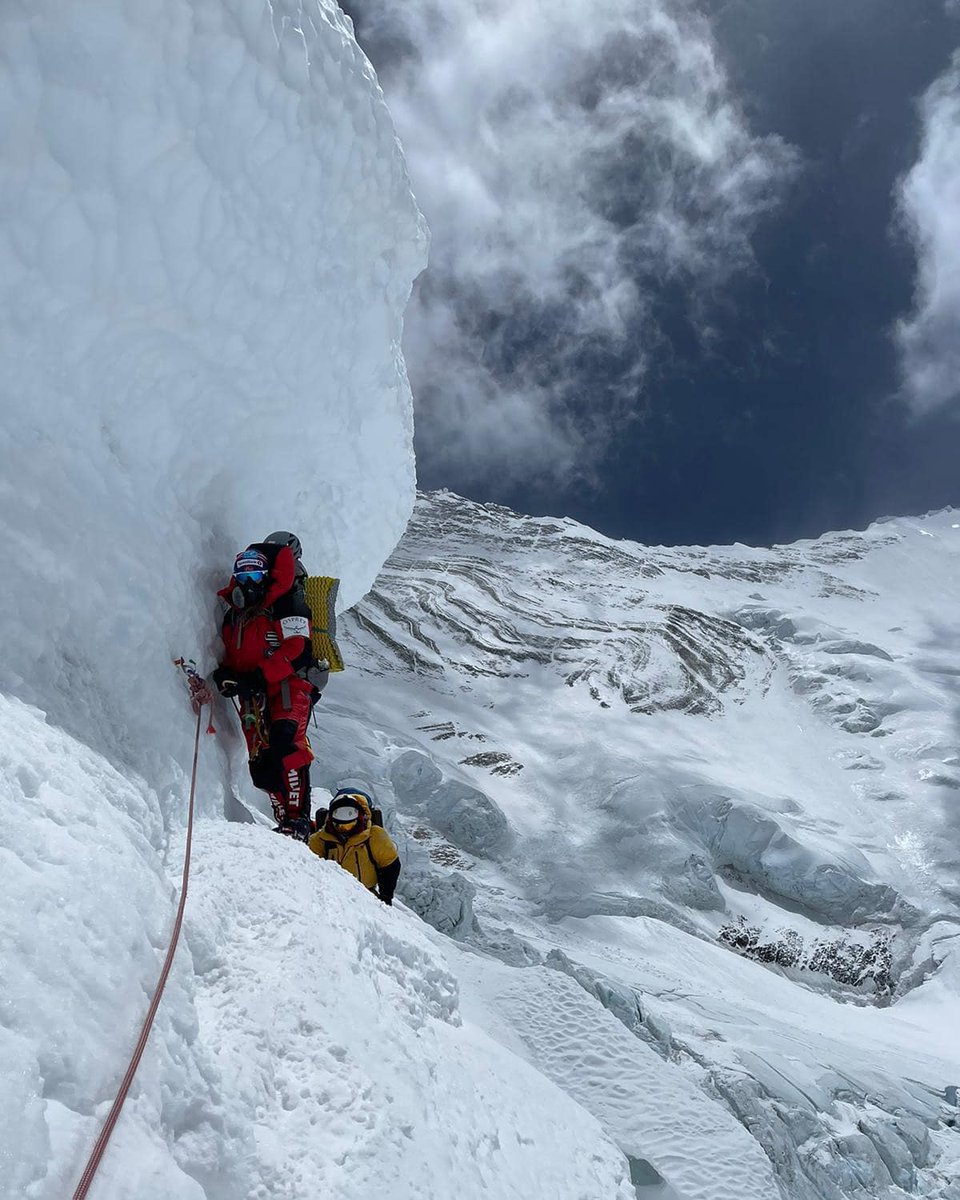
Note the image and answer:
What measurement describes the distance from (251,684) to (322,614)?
3.81ft

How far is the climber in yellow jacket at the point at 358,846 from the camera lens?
6504 mm

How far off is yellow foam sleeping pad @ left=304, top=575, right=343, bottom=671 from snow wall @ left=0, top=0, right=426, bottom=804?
24.8 inches

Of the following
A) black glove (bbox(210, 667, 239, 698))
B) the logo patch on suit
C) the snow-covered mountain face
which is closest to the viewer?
black glove (bbox(210, 667, 239, 698))

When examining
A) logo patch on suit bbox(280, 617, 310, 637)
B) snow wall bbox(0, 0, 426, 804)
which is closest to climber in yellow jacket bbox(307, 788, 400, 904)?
logo patch on suit bbox(280, 617, 310, 637)

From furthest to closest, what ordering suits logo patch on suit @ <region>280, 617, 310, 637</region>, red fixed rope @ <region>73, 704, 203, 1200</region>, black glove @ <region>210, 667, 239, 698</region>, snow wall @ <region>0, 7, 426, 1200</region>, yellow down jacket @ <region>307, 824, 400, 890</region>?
yellow down jacket @ <region>307, 824, 400, 890</region>
logo patch on suit @ <region>280, 617, 310, 637</region>
black glove @ <region>210, 667, 239, 698</region>
snow wall @ <region>0, 7, 426, 1200</region>
red fixed rope @ <region>73, 704, 203, 1200</region>

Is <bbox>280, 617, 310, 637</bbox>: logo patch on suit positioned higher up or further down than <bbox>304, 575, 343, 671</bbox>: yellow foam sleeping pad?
further down

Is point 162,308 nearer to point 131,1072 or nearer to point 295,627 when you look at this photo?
point 295,627

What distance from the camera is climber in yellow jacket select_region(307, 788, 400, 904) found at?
6.50 metres

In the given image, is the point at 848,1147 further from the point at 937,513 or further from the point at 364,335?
the point at 937,513

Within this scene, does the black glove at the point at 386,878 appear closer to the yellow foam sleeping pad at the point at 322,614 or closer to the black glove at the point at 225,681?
the yellow foam sleeping pad at the point at 322,614

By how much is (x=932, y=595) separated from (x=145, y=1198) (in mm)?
107480

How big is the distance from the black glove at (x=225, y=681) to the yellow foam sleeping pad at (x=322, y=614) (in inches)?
47.2

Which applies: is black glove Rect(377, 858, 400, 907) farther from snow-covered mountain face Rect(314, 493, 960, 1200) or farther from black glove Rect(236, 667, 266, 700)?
black glove Rect(236, 667, 266, 700)

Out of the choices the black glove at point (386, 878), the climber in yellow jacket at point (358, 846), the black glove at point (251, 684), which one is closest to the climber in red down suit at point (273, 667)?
the black glove at point (251, 684)
